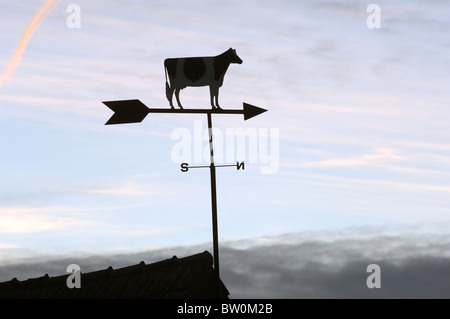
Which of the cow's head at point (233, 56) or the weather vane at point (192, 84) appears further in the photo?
the cow's head at point (233, 56)

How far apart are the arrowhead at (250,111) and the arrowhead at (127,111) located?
1.36 meters

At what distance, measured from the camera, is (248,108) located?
33.3ft

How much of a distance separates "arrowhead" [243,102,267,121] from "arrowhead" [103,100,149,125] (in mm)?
1356

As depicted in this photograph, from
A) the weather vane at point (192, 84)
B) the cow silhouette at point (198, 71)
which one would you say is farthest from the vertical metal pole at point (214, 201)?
the cow silhouette at point (198, 71)

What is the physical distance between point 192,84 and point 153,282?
2.78 m

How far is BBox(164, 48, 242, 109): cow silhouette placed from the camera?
10.0m

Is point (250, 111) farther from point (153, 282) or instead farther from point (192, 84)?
point (153, 282)

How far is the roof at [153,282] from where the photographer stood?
8773 mm

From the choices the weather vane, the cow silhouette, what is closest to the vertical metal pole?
the weather vane

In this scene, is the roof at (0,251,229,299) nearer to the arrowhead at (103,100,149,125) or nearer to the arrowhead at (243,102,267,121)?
the arrowhead at (103,100,149,125)

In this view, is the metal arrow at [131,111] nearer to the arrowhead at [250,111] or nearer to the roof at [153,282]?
the arrowhead at [250,111]

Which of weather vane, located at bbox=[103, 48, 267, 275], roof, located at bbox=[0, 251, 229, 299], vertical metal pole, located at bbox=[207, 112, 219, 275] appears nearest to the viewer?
roof, located at bbox=[0, 251, 229, 299]
